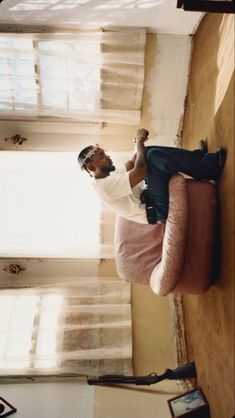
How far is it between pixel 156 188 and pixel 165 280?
656 millimetres

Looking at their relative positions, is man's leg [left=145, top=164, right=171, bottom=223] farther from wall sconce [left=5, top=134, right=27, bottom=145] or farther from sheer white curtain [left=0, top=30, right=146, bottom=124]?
wall sconce [left=5, top=134, right=27, bottom=145]

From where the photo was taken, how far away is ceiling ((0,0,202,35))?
3191 millimetres

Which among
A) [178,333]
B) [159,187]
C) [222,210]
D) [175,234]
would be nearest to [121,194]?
[159,187]

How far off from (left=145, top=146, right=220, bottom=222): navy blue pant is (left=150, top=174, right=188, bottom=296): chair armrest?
3.0 inches

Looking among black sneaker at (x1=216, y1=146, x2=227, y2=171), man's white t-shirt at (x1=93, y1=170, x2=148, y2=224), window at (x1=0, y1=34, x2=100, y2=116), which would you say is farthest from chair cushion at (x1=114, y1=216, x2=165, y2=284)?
window at (x1=0, y1=34, x2=100, y2=116)

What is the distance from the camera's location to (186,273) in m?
2.51

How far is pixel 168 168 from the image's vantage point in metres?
2.53

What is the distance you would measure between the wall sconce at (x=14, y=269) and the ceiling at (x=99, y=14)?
2.49m

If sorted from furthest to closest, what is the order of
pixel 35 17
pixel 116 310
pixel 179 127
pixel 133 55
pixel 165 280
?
pixel 179 127, pixel 116 310, pixel 133 55, pixel 35 17, pixel 165 280

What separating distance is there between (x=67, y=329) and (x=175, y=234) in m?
1.89

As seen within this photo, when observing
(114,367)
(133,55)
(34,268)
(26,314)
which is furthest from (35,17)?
(114,367)

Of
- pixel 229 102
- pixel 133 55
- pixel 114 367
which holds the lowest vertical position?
pixel 114 367

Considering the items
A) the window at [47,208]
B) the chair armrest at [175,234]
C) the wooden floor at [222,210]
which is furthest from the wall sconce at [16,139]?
the chair armrest at [175,234]

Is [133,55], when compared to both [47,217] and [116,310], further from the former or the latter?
[116,310]
